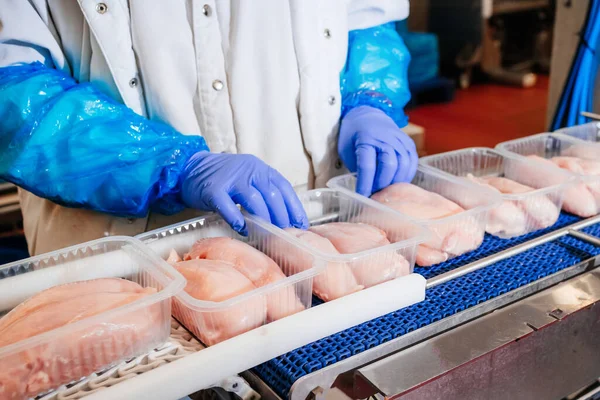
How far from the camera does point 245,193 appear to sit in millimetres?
1322

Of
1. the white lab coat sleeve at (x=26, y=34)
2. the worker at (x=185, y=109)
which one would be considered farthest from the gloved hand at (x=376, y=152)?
the white lab coat sleeve at (x=26, y=34)

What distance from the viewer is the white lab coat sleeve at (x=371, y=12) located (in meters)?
1.95

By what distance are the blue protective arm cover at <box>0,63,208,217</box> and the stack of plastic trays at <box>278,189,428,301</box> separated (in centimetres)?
43

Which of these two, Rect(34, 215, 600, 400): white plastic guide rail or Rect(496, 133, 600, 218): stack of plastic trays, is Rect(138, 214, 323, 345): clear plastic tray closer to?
Answer: Rect(34, 215, 600, 400): white plastic guide rail

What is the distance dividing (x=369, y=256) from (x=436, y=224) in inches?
10.1

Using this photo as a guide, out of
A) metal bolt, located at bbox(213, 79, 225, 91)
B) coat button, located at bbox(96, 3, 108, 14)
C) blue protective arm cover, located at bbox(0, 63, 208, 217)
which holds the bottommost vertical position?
blue protective arm cover, located at bbox(0, 63, 208, 217)

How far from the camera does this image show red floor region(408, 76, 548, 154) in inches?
211

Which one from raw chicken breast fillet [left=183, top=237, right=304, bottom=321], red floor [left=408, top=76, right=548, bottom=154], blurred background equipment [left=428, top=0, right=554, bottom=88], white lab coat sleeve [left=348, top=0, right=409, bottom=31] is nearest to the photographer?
raw chicken breast fillet [left=183, top=237, right=304, bottom=321]

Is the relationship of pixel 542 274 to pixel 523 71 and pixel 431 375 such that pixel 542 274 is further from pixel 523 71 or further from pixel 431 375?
pixel 523 71

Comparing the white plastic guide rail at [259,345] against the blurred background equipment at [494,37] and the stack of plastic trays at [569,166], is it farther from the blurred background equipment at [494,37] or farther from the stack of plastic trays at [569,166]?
the blurred background equipment at [494,37]

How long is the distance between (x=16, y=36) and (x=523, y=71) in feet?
23.8

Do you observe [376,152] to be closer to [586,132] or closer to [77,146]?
[77,146]

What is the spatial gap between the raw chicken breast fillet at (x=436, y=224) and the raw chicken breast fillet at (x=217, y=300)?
0.46 meters

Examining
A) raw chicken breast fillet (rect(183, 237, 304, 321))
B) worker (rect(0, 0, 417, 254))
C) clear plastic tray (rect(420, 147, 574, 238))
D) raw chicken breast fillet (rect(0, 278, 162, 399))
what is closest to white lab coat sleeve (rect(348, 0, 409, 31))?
worker (rect(0, 0, 417, 254))
